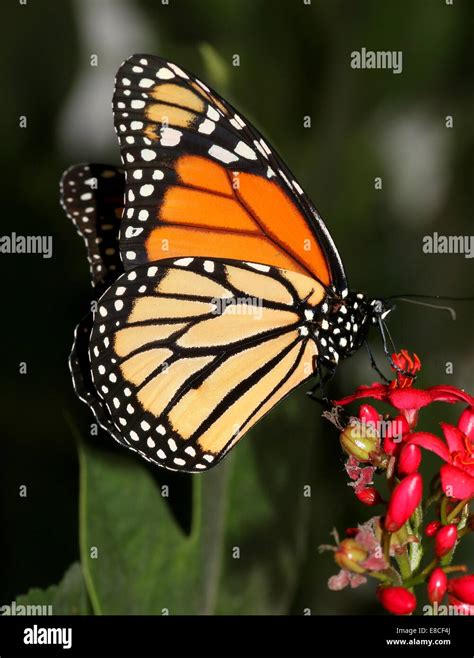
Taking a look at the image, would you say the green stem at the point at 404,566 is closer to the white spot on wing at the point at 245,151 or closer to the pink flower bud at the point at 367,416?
the pink flower bud at the point at 367,416

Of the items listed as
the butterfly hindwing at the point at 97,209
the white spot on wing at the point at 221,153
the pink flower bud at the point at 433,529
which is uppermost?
the white spot on wing at the point at 221,153

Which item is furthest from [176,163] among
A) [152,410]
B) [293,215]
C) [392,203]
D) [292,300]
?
[392,203]

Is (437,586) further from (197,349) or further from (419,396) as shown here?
(197,349)

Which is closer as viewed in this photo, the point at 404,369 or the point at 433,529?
the point at 433,529

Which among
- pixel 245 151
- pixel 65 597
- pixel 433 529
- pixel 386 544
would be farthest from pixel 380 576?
pixel 245 151

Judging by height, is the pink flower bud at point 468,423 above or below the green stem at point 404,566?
above

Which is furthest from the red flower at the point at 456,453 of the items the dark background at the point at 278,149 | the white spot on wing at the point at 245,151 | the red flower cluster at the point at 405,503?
the white spot on wing at the point at 245,151
